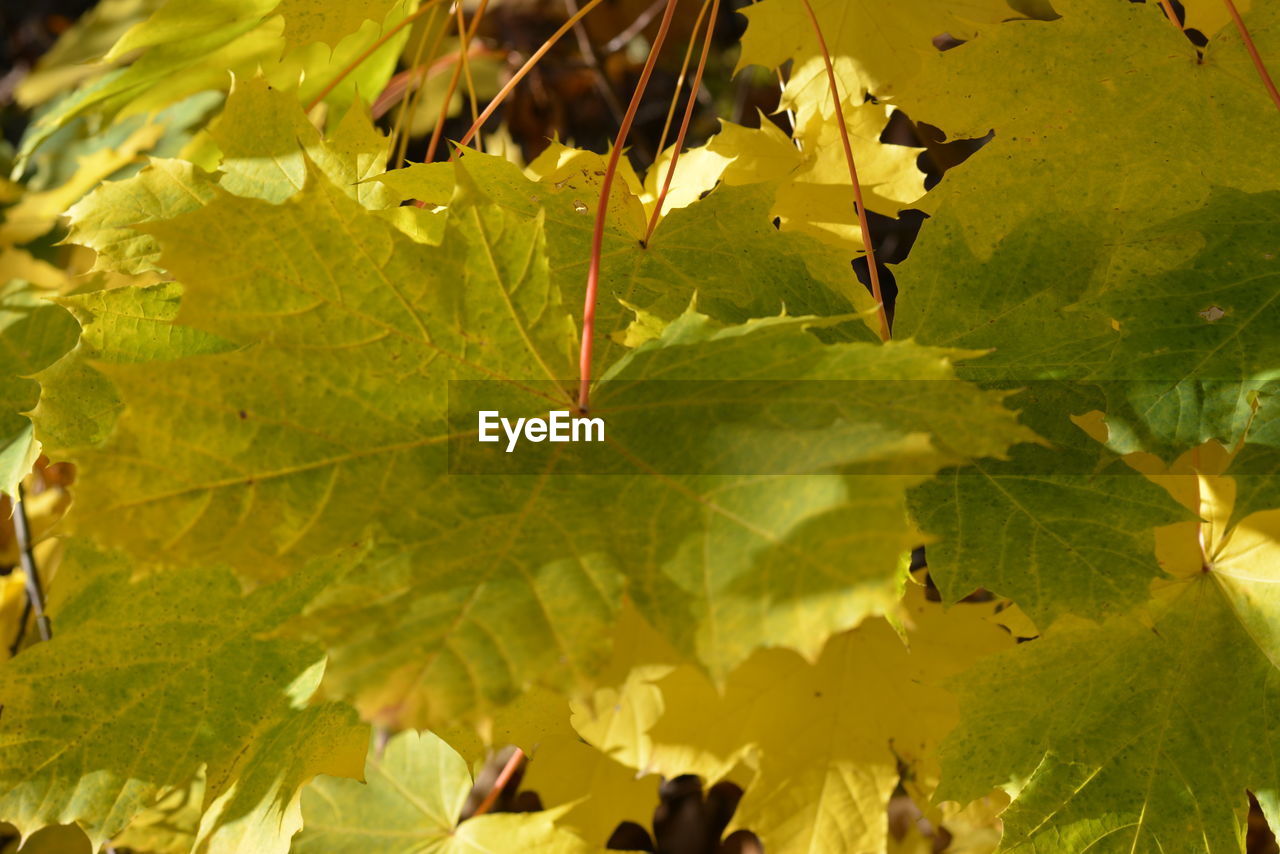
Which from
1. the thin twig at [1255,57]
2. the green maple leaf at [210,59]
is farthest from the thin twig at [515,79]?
the thin twig at [1255,57]

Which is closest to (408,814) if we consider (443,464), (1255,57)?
(443,464)

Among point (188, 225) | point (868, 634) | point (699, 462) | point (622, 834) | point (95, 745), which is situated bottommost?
point (622, 834)

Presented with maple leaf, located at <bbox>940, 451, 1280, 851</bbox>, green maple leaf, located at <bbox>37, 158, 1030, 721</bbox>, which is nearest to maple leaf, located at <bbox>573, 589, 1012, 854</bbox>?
maple leaf, located at <bbox>940, 451, 1280, 851</bbox>

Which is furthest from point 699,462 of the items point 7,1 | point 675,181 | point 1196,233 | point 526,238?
point 7,1

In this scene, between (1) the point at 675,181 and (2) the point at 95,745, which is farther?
(1) the point at 675,181

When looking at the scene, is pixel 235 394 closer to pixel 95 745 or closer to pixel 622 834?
pixel 95 745

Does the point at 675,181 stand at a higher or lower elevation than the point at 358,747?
higher

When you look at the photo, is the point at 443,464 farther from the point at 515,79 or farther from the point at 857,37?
the point at 857,37
